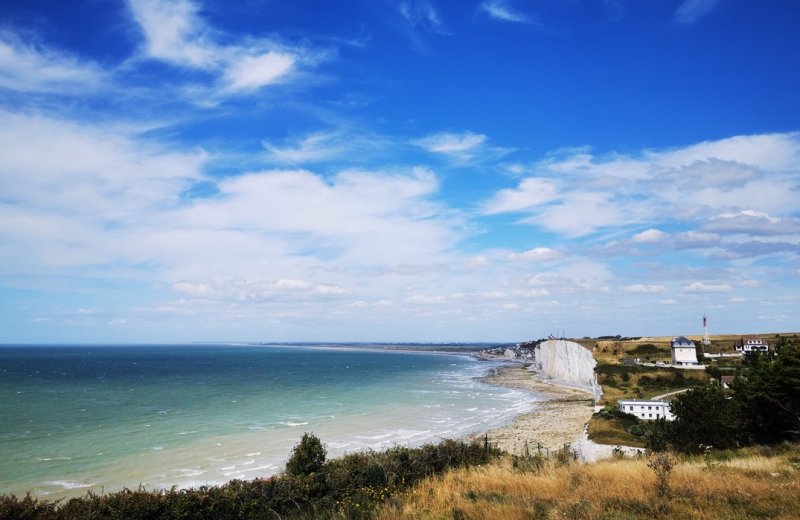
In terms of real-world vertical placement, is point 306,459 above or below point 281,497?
below

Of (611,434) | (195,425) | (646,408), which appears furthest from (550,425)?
(195,425)

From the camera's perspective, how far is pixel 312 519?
10562mm

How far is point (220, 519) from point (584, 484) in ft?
31.1

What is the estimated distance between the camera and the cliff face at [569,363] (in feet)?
312

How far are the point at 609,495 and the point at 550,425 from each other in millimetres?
44249

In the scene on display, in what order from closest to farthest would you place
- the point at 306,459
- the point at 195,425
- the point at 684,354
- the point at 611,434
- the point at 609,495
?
1. the point at 609,495
2. the point at 306,459
3. the point at 611,434
4. the point at 195,425
5. the point at 684,354

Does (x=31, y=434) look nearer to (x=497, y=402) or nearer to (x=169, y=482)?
(x=169, y=482)

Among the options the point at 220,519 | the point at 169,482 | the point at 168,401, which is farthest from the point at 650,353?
the point at 220,519

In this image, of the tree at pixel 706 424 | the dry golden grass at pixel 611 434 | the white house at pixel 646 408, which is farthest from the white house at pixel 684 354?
the tree at pixel 706 424

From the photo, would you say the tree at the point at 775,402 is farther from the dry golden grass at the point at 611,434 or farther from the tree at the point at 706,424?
the dry golden grass at the point at 611,434

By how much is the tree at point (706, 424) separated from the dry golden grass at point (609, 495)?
13527 mm

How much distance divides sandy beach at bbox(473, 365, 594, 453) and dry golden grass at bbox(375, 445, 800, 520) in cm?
1944

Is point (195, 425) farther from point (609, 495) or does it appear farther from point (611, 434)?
point (609, 495)

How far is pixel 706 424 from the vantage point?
25516mm
